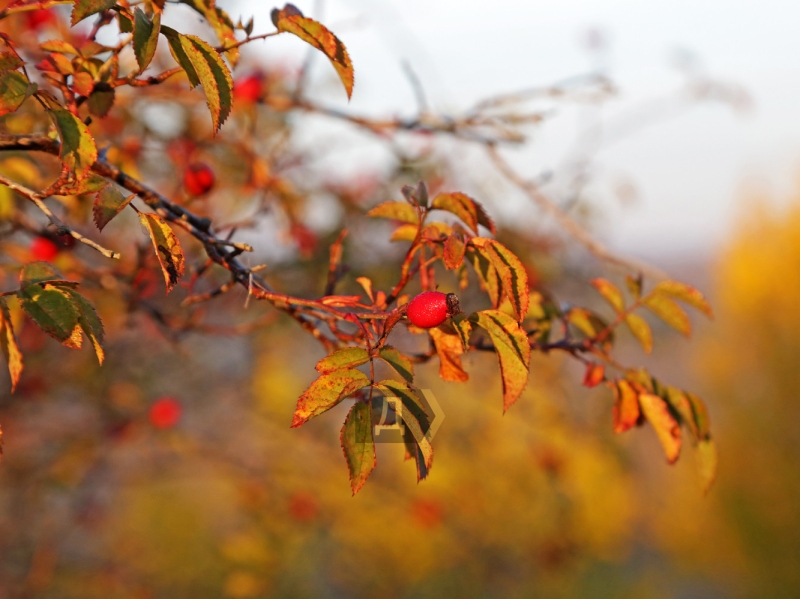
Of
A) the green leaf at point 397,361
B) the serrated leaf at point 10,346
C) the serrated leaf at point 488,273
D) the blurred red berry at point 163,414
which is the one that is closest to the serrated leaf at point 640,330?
the serrated leaf at point 488,273

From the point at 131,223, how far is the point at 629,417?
1.67 m

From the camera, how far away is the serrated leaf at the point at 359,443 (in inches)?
16.1

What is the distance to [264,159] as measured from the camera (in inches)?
51.0

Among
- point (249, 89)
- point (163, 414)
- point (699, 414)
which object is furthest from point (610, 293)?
point (163, 414)

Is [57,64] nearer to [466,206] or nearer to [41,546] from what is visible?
[466,206]

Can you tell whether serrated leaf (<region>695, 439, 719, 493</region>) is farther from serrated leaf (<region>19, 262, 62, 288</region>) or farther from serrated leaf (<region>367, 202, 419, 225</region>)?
serrated leaf (<region>19, 262, 62, 288</region>)

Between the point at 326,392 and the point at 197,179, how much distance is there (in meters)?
Answer: 0.52

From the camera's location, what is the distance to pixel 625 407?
0.59 metres

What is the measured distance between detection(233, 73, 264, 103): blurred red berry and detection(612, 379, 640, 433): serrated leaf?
2.93 feet

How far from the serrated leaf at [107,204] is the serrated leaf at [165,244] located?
0.05ft

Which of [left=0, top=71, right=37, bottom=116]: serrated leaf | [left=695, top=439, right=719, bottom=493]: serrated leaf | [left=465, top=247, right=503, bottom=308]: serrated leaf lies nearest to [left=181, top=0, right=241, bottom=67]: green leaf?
[left=0, top=71, right=37, bottom=116]: serrated leaf

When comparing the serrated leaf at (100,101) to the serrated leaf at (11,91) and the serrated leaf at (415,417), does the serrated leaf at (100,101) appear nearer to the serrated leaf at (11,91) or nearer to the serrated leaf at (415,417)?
the serrated leaf at (11,91)

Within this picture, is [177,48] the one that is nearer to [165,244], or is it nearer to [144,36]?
[144,36]

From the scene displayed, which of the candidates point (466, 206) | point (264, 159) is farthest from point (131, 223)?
point (466, 206)
